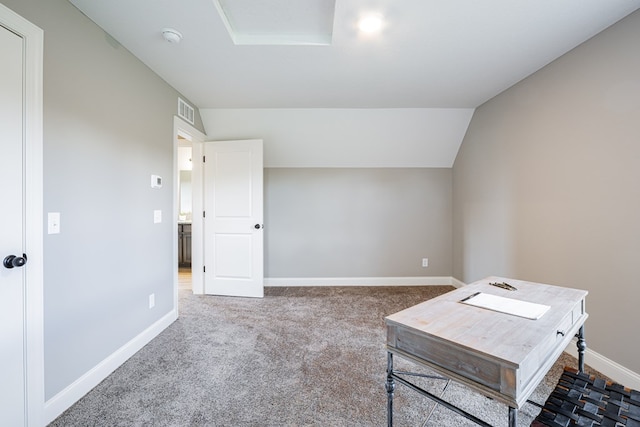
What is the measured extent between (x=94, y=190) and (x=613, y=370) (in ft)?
12.3

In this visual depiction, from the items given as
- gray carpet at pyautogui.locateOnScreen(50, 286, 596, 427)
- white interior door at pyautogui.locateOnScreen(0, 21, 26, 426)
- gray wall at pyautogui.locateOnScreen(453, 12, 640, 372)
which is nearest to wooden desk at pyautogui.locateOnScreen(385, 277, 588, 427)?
gray carpet at pyautogui.locateOnScreen(50, 286, 596, 427)

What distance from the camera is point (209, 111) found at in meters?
3.43

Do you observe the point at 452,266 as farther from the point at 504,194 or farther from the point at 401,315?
the point at 401,315

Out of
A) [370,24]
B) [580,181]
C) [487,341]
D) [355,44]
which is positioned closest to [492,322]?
[487,341]

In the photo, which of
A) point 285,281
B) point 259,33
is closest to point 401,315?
point 259,33

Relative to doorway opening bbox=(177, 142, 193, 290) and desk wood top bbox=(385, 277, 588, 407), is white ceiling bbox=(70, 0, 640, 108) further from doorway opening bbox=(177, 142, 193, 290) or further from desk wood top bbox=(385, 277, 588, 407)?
→ doorway opening bbox=(177, 142, 193, 290)

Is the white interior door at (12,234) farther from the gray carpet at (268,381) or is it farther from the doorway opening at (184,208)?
the doorway opening at (184,208)

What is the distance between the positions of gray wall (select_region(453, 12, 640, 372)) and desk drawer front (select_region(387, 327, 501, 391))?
67.3 inches

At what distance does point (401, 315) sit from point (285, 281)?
3.07 metres

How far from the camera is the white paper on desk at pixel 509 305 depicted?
1147 millimetres

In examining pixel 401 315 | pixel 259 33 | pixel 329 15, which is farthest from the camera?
pixel 259 33

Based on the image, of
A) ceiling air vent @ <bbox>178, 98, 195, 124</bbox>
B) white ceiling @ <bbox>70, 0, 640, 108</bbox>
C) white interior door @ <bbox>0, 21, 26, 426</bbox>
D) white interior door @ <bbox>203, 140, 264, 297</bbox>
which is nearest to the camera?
white interior door @ <bbox>0, 21, 26, 426</bbox>

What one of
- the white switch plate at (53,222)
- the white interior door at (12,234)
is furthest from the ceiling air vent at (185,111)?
the white switch plate at (53,222)

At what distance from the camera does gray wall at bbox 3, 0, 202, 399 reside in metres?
1.56
